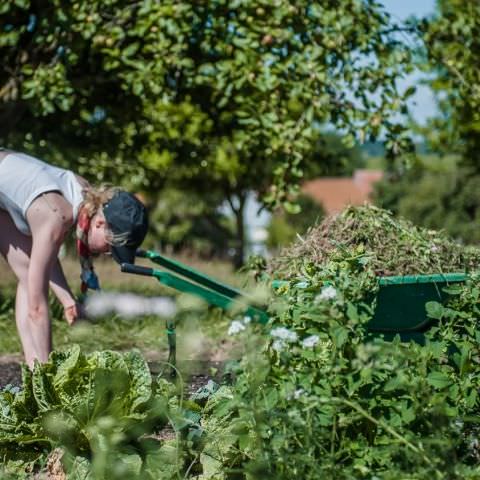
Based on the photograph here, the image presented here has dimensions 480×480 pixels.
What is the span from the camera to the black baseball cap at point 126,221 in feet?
13.3

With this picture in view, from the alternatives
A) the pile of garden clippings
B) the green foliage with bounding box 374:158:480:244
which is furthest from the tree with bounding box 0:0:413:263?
the green foliage with bounding box 374:158:480:244

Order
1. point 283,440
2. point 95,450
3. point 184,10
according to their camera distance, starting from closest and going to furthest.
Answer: point 283,440 < point 95,450 < point 184,10

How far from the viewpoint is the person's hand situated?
4457 mm

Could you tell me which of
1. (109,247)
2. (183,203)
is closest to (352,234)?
(109,247)

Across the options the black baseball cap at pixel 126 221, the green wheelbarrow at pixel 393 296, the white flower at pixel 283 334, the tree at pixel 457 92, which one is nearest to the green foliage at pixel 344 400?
the white flower at pixel 283 334

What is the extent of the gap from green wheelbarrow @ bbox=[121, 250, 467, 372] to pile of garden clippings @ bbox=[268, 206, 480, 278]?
0.18 meters

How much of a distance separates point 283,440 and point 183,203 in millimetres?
30335

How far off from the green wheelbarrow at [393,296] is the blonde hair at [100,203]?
0.39 ft

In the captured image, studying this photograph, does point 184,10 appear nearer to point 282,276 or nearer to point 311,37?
point 311,37

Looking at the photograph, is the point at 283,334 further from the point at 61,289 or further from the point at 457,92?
the point at 457,92

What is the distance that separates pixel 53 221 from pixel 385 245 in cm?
142

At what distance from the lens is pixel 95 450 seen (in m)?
3.03

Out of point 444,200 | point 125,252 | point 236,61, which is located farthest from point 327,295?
point 444,200

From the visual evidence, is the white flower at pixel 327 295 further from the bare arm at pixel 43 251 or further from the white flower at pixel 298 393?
the bare arm at pixel 43 251
